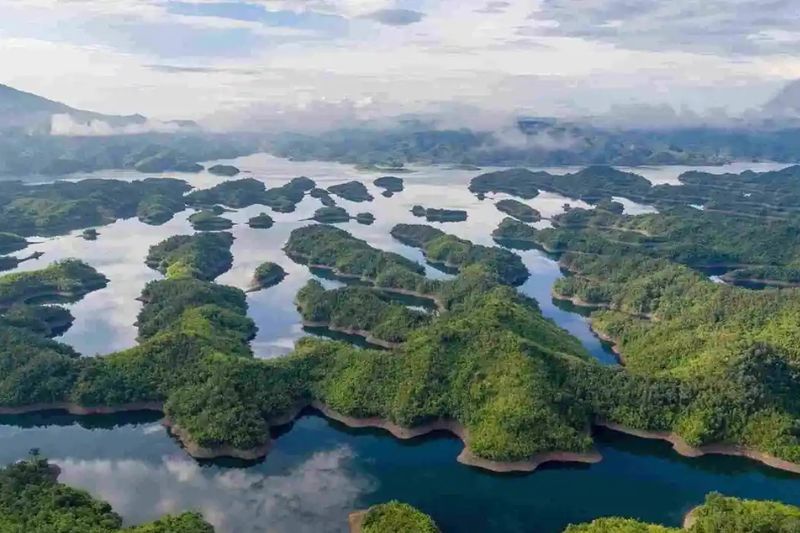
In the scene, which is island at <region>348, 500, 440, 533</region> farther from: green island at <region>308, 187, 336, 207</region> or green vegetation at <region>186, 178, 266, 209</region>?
green island at <region>308, 187, 336, 207</region>

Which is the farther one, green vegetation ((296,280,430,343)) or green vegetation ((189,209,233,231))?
green vegetation ((189,209,233,231))

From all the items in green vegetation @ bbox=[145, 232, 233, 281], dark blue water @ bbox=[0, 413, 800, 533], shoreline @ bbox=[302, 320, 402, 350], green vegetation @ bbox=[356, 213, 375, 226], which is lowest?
dark blue water @ bbox=[0, 413, 800, 533]

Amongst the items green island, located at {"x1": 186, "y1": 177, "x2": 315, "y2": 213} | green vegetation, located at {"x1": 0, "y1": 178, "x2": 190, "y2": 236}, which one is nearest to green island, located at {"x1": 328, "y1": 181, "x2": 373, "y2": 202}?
green island, located at {"x1": 186, "y1": 177, "x2": 315, "y2": 213}

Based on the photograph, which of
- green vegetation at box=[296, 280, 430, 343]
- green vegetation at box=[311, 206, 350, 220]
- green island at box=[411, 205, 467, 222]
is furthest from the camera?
green island at box=[411, 205, 467, 222]

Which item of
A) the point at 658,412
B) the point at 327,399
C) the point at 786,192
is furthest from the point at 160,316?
the point at 786,192

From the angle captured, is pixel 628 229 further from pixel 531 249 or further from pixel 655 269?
pixel 655 269

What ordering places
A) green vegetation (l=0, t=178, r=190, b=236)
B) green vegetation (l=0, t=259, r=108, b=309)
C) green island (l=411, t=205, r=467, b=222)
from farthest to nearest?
green island (l=411, t=205, r=467, b=222), green vegetation (l=0, t=178, r=190, b=236), green vegetation (l=0, t=259, r=108, b=309)

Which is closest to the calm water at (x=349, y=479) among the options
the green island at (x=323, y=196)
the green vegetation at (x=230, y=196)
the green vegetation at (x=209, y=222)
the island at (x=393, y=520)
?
the island at (x=393, y=520)
